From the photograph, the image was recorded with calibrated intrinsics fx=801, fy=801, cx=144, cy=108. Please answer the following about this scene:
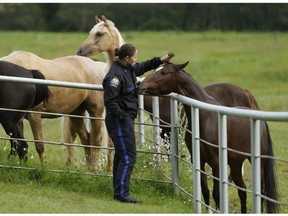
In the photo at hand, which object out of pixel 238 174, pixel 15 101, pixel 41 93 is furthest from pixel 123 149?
pixel 41 93

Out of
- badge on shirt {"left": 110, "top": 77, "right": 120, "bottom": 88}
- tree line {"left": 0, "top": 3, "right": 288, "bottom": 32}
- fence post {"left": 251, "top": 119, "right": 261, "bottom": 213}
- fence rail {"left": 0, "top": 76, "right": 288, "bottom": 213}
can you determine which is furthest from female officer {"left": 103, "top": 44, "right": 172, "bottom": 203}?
tree line {"left": 0, "top": 3, "right": 288, "bottom": 32}

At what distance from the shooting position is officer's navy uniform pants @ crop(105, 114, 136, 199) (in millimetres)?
8328

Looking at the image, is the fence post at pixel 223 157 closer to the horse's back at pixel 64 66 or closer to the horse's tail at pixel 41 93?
the horse's tail at pixel 41 93

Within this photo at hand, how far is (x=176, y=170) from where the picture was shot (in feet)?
29.1

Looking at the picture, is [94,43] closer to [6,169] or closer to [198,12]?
[6,169]

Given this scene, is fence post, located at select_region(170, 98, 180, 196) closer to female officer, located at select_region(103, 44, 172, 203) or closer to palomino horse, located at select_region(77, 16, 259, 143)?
female officer, located at select_region(103, 44, 172, 203)

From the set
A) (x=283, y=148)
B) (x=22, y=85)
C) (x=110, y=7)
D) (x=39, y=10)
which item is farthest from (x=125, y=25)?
(x=22, y=85)

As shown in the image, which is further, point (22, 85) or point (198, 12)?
point (198, 12)

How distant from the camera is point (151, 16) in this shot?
57.2m

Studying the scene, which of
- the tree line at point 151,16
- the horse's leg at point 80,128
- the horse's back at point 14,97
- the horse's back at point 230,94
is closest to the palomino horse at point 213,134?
the horse's back at point 14,97

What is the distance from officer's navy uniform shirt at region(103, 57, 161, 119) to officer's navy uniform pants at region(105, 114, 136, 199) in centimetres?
10

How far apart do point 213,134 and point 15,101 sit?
→ 2.66 m

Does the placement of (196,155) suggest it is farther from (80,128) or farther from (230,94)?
(80,128)

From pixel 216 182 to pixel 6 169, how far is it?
8.00ft
